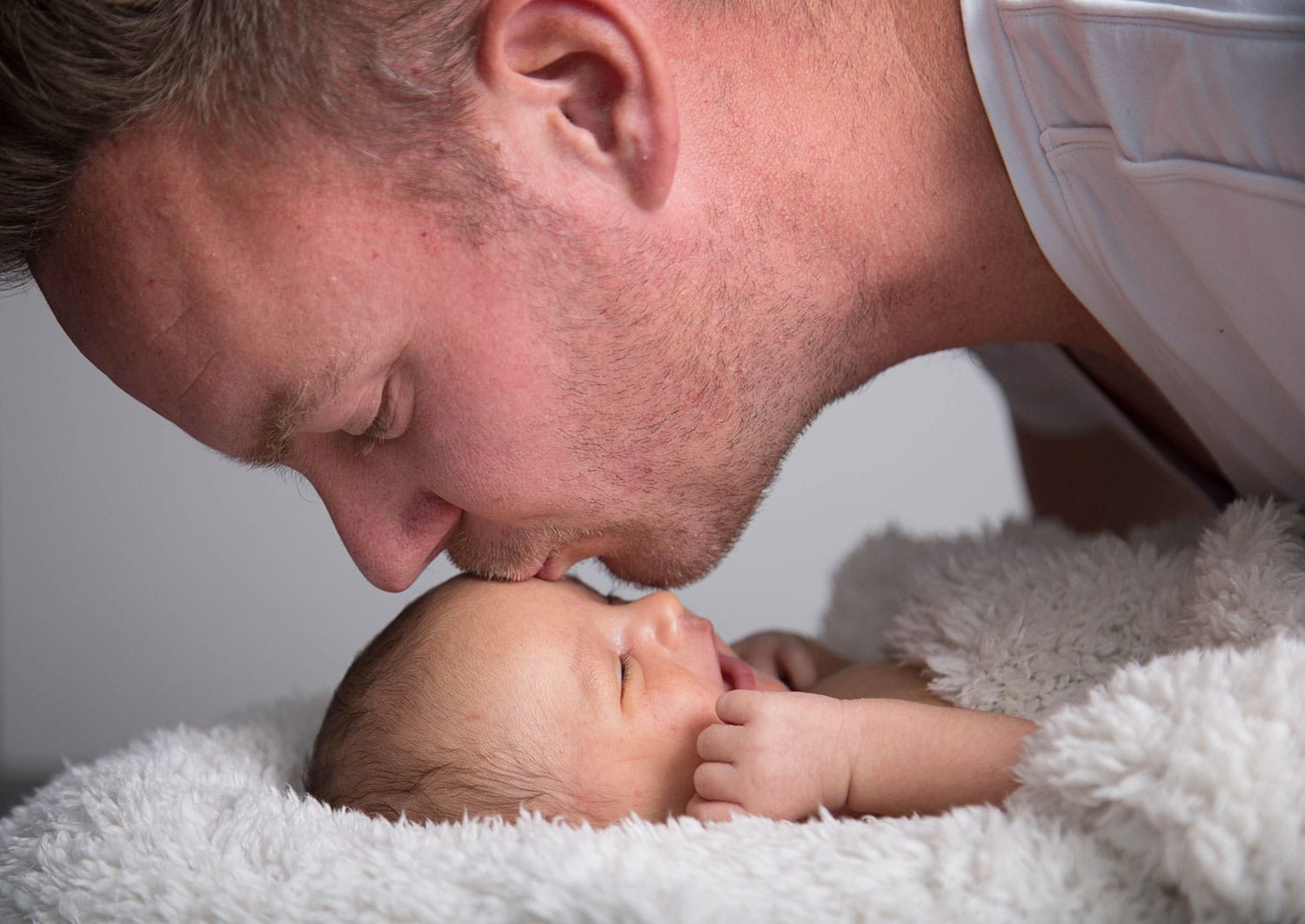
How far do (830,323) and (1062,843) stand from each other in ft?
2.13

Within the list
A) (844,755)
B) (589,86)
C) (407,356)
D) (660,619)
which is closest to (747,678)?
(660,619)

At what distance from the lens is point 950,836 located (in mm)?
834

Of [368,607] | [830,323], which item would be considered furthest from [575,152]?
[368,607]

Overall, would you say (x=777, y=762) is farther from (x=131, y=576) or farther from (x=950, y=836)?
(x=131, y=576)

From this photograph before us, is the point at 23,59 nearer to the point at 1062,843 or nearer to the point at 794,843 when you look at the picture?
the point at 794,843

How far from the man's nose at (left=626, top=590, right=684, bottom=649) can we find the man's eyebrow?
1.32ft

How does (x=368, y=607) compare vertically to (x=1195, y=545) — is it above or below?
below

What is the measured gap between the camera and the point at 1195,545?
4.53 feet

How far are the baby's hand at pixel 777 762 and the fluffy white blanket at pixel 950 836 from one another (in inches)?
3.7

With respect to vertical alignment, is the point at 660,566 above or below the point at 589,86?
below

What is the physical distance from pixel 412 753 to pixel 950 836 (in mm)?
522

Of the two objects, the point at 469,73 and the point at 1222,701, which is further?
the point at 469,73

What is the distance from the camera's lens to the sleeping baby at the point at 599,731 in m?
1.04

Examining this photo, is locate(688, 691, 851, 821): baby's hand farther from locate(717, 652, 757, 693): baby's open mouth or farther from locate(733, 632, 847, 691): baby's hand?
locate(733, 632, 847, 691): baby's hand
